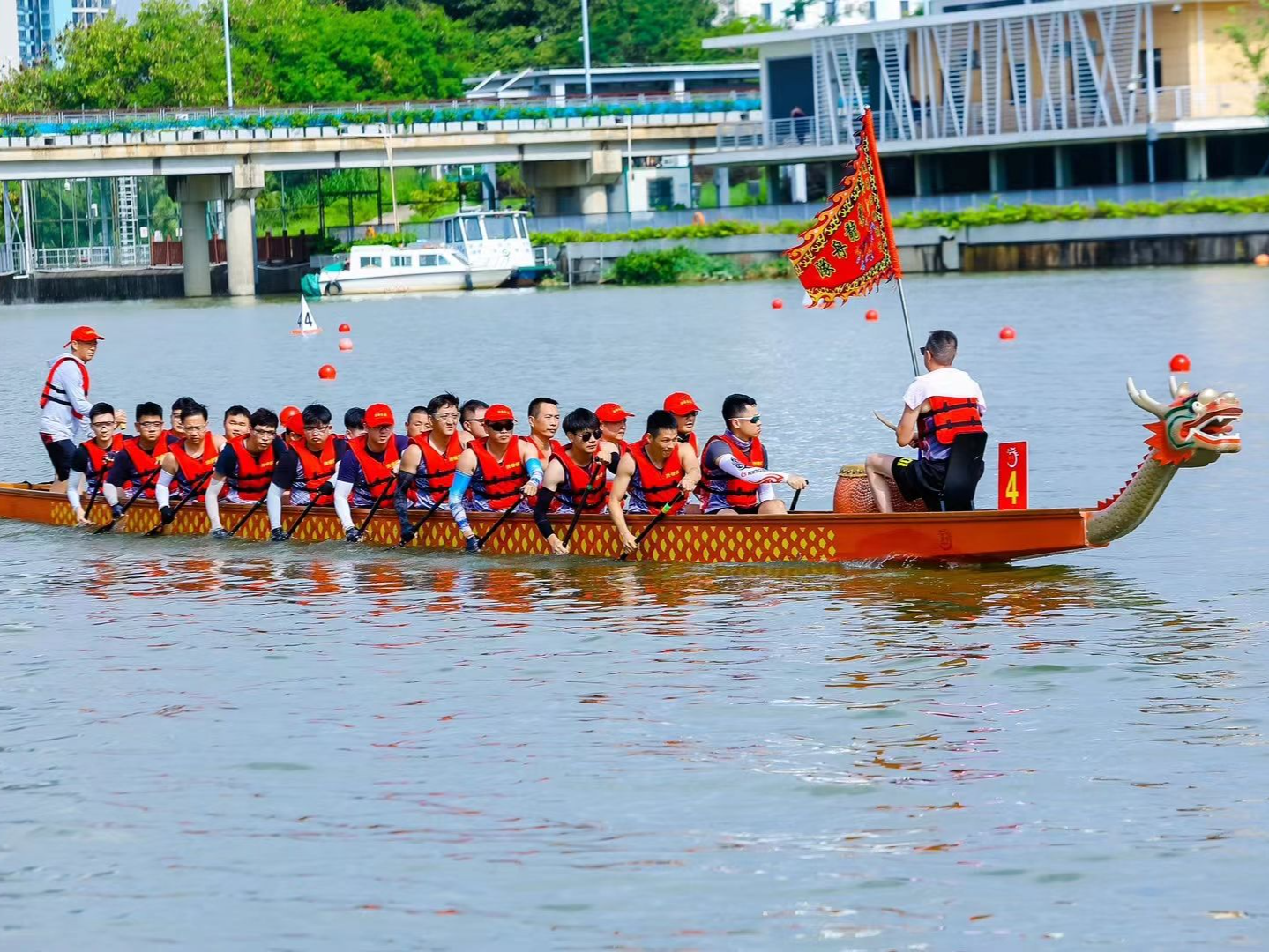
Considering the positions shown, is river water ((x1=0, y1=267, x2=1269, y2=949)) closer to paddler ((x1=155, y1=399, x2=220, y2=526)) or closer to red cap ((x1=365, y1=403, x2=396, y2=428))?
paddler ((x1=155, y1=399, x2=220, y2=526))

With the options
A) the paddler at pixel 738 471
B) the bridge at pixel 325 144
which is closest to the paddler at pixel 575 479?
the paddler at pixel 738 471

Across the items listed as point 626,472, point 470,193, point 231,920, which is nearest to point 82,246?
point 470,193

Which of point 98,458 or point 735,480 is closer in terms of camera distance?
point 735,480

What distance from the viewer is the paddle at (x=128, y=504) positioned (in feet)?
72.0

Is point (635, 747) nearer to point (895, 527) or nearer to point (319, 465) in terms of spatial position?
point (895, 527)

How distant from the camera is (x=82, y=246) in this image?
103500 mm

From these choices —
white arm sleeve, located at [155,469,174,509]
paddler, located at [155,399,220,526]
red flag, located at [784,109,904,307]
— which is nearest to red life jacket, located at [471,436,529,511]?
red flag, located at [784,109,904,307]

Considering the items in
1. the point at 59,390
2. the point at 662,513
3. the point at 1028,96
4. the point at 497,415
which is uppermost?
the point at 1028,96

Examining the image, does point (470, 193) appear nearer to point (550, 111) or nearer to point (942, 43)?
point (550, 111)

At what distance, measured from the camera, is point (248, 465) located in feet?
68.9

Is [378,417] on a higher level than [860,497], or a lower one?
higher

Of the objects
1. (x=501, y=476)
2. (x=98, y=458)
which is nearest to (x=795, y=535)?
(x=501, y=476)

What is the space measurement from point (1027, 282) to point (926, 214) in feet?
28.0

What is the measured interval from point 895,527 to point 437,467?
177 inches
